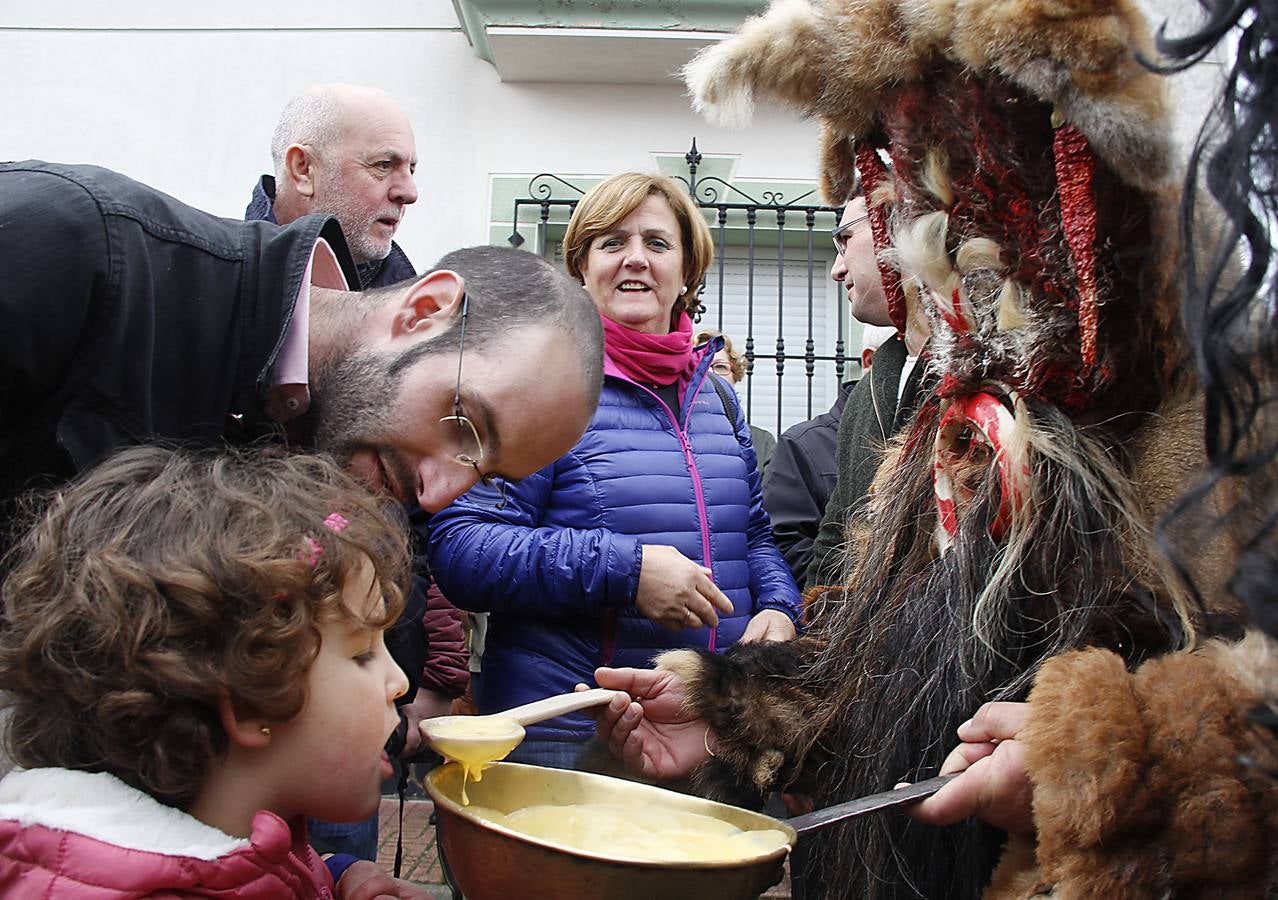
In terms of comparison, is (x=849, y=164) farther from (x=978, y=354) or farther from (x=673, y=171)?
(x=673, y=171)

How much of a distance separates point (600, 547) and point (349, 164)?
5.33 ft

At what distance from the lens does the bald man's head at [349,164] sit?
2994mm

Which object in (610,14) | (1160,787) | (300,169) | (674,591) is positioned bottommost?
(1160,787)

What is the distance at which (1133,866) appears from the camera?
1.12m

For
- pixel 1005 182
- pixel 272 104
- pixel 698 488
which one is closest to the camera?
pixel 1005 182

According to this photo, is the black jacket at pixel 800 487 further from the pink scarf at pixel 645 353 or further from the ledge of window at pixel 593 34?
the ledge of window at pixel 593 34

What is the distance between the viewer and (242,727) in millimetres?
1205

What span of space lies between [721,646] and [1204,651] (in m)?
1.14

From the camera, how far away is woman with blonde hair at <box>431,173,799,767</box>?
205 cm

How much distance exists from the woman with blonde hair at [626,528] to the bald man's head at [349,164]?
0.71m

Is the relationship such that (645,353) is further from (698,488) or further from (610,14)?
(610,14)

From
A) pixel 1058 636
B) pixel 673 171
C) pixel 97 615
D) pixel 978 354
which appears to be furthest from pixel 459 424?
pixel 673 171

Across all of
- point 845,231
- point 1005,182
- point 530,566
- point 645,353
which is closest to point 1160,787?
point 1005,182

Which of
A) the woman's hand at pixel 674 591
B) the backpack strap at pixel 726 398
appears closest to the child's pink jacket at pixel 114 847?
the woman's hand at pixel 674 591
